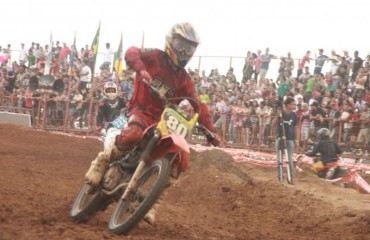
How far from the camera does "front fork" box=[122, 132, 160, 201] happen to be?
598 centimetres

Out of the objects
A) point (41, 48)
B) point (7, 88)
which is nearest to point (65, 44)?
point (41, 48)

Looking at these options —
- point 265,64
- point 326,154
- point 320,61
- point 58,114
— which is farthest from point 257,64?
point 326,154

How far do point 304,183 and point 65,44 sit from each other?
1409cm

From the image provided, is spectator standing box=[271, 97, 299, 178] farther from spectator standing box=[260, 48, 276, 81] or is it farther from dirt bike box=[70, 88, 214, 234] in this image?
dirt bike box=[70, 88, 214, 234]

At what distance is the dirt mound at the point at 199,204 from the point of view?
641 centimetres

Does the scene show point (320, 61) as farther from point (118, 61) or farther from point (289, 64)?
point (118, 61)

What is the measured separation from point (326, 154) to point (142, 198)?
32.5ft

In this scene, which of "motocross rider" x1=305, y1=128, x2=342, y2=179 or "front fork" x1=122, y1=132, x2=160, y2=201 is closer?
"front fork" x1=122, y1=132, x2=160, y2=201

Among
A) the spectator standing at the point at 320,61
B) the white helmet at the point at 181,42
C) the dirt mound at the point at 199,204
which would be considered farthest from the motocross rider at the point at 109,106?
the spectator standing at the point at 320,61

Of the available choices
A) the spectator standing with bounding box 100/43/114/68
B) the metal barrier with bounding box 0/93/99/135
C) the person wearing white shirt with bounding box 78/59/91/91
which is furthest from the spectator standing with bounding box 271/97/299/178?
the spectator standing with bounding box 100/43/114/68

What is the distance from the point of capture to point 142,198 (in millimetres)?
5992

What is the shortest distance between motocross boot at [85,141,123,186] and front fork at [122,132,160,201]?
43 cm

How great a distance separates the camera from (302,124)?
17.7 m

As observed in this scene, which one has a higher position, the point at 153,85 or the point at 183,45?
the point at 183,45
